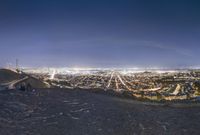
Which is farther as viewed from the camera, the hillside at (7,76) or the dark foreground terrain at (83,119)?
the hillside at (7,76)

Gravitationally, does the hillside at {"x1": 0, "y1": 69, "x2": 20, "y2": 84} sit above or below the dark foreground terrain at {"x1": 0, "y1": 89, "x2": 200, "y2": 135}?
above

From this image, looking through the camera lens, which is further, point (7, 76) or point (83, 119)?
point (7, 76)

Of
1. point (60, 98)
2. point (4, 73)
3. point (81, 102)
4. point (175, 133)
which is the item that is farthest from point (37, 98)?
point (4, 73)

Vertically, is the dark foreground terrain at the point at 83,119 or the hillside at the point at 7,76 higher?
the hillside at the point at 7,76

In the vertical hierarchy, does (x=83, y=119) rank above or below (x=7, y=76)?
below

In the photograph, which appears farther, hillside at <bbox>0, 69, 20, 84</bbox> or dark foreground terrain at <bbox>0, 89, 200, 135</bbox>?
hillside at <bbox>0, 69, 20, 84</bbox>

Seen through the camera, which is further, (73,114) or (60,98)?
(60,98)

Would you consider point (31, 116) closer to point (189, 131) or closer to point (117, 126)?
point (117, 126)

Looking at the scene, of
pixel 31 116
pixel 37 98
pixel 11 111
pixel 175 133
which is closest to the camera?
pixel 175 133
